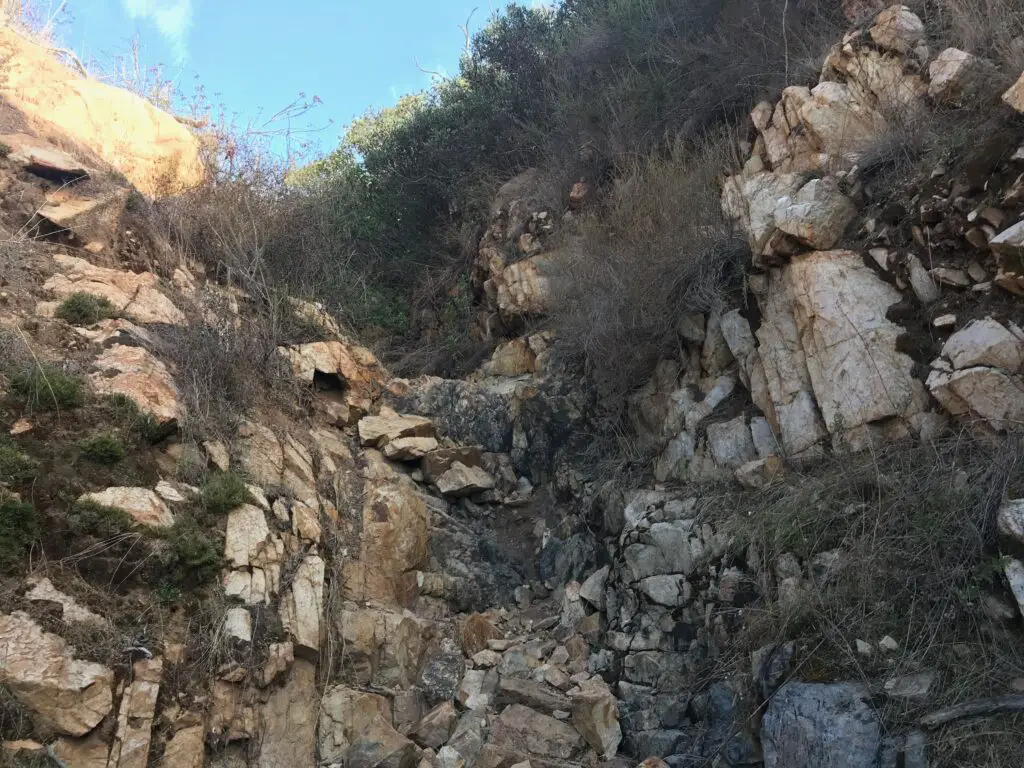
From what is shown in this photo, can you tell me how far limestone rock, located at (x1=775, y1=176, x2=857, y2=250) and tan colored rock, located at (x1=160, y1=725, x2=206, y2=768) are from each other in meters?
4.89

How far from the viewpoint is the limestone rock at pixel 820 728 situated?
11.0ft

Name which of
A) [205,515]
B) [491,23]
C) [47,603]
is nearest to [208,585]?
[205,515]

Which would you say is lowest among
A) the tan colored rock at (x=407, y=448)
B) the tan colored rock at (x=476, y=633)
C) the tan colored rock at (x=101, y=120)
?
the tan colored rock at (x=476, y=633)

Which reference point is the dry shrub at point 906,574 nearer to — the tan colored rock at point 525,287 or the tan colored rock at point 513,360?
the tan colored rock at point 513,360

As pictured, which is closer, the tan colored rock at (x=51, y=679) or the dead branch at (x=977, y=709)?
the dead branch at (x=977, y=709)

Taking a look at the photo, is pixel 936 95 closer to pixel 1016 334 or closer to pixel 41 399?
pixel 1016 334

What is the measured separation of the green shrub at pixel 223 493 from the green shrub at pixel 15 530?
0.96m

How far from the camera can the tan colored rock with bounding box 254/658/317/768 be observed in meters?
4.35

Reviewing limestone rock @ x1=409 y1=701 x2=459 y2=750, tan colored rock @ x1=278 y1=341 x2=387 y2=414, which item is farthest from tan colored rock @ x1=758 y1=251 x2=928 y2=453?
tan colored rock @ x1=278 y1=341 x2=387 y2=414

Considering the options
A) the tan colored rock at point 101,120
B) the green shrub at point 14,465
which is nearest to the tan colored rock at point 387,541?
the green shrub at point 14,465

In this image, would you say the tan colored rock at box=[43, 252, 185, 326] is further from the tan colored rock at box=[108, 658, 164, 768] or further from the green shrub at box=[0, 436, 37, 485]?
the tan colored rock at box=[108, 658, 164, 768]

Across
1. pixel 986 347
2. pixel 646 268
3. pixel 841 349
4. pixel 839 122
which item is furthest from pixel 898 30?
pixel 986 347

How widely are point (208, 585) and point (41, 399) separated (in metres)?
1.63

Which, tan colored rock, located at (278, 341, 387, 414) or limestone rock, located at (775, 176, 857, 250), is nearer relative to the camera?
limestone rock, located at (775, 176, 857, 250)
